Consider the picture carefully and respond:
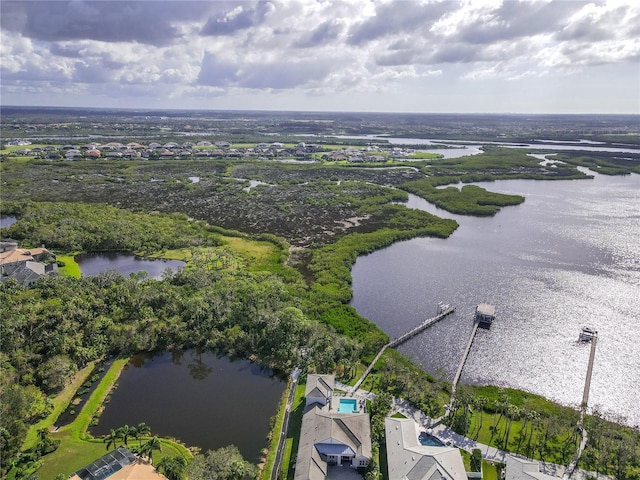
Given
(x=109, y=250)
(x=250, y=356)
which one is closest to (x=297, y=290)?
(x=250, y=356)

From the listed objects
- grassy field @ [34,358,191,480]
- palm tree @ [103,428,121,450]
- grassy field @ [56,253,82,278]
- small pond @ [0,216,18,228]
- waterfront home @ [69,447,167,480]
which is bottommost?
grassy field @ [34,358,191,480]

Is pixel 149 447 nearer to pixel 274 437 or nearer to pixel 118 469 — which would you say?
pixel 118 469

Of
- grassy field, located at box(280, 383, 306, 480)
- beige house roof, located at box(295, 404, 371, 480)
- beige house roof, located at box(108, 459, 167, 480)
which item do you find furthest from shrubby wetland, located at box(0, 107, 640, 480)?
beige house roof, located at box(295, 404, 371, 480)

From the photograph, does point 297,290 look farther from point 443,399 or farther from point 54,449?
point 54,449

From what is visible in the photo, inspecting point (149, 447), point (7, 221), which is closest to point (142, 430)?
point (149, 447)

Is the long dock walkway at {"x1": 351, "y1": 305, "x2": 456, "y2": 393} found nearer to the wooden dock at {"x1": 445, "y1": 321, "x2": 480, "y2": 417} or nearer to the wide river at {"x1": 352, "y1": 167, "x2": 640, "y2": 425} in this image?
the wide river at {"x1": 352, "y1": 167, "x2": 640, "y2": 425}

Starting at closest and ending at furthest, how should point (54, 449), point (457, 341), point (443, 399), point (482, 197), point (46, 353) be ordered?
point (54, 449) < point (443, 399) < point (46, 353) < point (457, 341) < point (482, 197)

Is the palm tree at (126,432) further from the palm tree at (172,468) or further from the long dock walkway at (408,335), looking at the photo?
the long dock walkway at (408,335)
